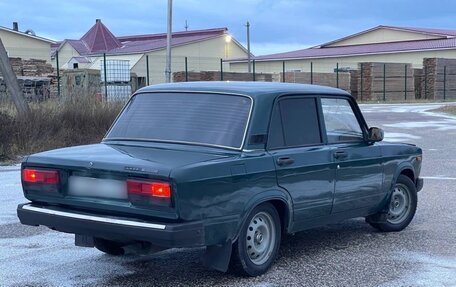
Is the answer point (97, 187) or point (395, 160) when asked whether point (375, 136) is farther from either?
point (97, 187)

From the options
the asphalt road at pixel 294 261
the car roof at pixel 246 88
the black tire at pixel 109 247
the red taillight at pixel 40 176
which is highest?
the car roof at pixel 246 88

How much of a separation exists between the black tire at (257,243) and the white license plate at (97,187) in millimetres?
1013

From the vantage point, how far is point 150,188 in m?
4.90

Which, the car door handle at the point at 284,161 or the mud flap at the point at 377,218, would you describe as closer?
the car door handle at the point at 284,161

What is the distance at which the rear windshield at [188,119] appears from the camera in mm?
5648

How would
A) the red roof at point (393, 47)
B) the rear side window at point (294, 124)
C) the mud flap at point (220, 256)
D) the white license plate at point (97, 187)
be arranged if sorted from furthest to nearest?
the red roof at point (393, 47) < the rear side window at point (294, 124) < the mud flap at point (220, 256) < the white license plate at point (97, 187)

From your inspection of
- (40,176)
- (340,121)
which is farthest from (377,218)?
(40,176)

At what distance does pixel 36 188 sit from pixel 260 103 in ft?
6.62

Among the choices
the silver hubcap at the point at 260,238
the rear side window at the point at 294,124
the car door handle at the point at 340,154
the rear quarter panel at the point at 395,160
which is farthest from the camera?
the rear quarter panel at the point at 395,160

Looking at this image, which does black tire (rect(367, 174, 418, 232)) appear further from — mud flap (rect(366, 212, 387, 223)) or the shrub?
the shrub

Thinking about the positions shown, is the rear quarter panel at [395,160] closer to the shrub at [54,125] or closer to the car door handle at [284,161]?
the car door handle at [284,161]

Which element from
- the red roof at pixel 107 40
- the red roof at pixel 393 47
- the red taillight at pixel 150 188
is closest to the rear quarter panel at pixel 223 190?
the red taillight at pixel 150 188

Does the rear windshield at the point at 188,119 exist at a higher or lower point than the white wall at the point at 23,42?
lower

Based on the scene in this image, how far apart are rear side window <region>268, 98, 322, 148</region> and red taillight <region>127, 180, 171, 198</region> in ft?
4.12
